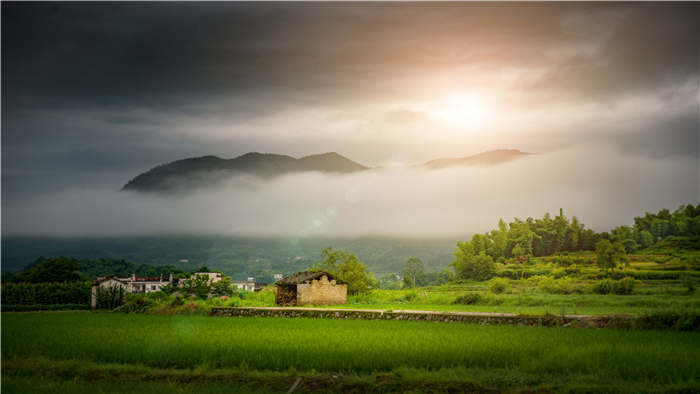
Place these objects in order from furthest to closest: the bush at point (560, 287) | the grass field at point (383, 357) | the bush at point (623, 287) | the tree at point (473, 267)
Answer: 1. the tree at point (473, 267)
2. the bush at point (560, 287)
3. the bush at point (623, 287)
4. the grass field at point (383, 357)

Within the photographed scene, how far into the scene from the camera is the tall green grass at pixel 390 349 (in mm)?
12664

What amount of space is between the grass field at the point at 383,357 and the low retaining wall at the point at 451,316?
1.31 m

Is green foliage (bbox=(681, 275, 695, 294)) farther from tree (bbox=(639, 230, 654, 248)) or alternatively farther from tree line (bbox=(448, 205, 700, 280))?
tree (bbox=(639, 230, 654, 248))

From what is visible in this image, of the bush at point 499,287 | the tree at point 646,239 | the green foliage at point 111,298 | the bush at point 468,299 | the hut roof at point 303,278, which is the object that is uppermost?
the tree at point 646,239

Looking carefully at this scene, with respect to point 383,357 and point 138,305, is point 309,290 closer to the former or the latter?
point 138,305

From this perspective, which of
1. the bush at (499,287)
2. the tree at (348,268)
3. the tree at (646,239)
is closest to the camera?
the tree at (348,268)

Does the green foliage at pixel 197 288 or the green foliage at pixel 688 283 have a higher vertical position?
the green foliage at pixel 197 288

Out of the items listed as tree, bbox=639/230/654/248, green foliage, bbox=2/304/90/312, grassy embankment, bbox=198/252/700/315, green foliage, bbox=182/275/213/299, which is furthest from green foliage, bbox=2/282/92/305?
tree, bbox=639/230/654/248

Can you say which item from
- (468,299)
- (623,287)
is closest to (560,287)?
(623,287)

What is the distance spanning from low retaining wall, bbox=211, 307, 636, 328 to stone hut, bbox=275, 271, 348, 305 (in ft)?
25.1

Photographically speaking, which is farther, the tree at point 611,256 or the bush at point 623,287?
the tree at point 611,256

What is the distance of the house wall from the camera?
38.2 m

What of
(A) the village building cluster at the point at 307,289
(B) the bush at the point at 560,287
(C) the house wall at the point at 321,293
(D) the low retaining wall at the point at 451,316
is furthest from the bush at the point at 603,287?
(D) the low retaining wall at the point at 451,316

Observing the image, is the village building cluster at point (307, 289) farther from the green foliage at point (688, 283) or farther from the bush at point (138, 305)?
the green foliage at point (688, 283)
